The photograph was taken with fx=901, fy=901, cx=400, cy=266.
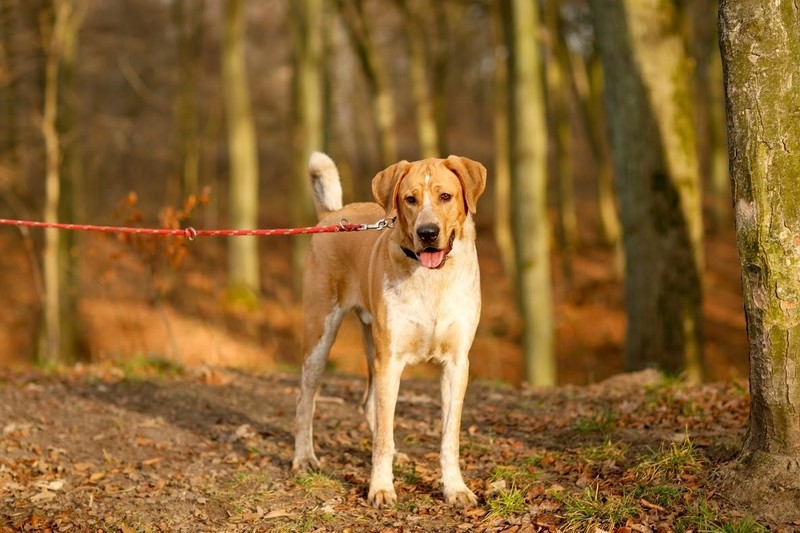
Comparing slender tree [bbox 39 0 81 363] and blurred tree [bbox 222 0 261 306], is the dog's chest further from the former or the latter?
blurred tree [bbox 222 0 261 306]

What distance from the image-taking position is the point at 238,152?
18266mm

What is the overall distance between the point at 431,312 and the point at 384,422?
697mm

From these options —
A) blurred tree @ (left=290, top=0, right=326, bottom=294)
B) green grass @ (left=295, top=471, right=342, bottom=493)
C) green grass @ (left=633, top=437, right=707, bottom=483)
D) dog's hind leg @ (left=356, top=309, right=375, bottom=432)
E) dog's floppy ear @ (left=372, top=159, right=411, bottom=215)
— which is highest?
blurred tree @ (left=290, top=0, right=326, bottom=294)

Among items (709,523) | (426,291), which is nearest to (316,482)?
(426,291)

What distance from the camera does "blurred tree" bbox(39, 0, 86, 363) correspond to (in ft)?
45.9

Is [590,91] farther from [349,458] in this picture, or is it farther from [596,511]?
[596,511]

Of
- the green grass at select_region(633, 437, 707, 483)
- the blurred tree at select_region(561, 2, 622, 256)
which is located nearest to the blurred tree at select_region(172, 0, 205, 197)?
the blurred tree at select_region(561, 2, 622, 256)

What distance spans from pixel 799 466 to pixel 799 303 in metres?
0.81

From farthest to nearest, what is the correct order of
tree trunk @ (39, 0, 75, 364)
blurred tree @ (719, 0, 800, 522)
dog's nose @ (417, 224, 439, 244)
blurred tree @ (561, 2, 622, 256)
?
blurred tree @ (561, 2, 622, 256), tree trunk @ (39, 0, 75, 364), dog's nose @ (417, 224, 439, 244), blurred tree @ (719, 0, 800, 522)

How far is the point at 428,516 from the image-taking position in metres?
4.88

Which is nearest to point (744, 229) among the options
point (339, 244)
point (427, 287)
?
point (427, 287)

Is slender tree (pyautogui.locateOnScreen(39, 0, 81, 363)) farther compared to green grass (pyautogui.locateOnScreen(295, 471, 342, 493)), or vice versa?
slender tree (pyautogui.locateOnScreen(39, 0, 81, 363))

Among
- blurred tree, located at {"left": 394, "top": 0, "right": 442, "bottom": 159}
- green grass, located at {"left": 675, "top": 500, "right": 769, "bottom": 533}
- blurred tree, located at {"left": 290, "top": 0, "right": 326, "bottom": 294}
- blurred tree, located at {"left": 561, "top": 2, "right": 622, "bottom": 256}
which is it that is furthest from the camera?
blurred tree, located at {"left": 561, "top": 2, "right": 622, "bottom": 256}

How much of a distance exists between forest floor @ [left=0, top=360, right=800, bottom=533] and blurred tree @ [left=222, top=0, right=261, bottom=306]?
31.8 feet
